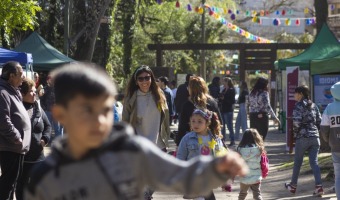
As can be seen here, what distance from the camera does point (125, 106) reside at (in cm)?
976

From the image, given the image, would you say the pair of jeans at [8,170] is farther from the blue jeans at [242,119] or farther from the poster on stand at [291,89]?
the blue jeans at [242,119]

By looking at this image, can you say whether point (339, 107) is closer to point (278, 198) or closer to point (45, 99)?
point (278, 198)

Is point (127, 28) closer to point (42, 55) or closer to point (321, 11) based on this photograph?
point (42, 55)

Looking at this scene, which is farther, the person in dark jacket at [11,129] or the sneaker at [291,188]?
the sneaker at [291,188]

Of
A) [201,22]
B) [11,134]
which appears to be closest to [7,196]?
[11,134]

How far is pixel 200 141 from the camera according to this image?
8.97 meters

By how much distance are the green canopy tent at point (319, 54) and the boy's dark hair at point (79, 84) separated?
602 inches

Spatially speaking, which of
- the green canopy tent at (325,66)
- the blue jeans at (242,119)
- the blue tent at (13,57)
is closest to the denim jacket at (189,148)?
the blue tent at (13,57)

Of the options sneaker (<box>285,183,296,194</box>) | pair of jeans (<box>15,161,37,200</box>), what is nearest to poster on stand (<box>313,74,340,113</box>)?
sneaker (<box>285,183,296,194</box>)

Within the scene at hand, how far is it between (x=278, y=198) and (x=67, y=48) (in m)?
14.4

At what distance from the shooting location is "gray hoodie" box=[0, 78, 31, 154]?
8672 millimetres

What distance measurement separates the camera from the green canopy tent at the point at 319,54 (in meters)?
18.9

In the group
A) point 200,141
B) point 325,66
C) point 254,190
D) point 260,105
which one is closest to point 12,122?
point 200,141

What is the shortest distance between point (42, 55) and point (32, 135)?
45.1 ft
